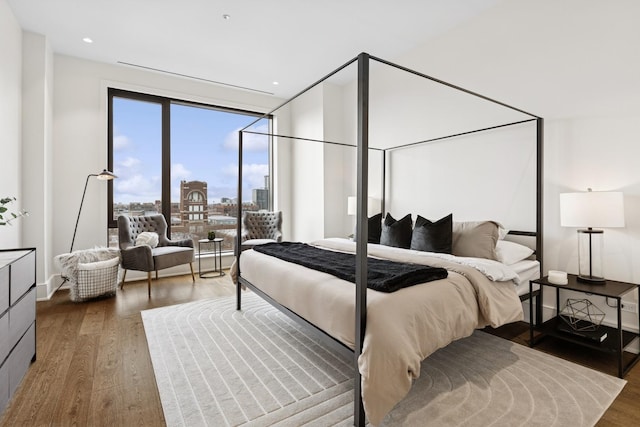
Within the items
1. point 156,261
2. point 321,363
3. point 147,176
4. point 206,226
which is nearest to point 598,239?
point 321,363

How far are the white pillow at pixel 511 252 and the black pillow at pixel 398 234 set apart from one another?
835 millimetres

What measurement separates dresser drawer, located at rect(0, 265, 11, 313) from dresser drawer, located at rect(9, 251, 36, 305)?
64 millimetres

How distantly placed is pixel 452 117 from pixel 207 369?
11.4 feet

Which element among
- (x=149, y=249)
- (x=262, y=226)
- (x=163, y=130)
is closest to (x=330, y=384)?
(x=149, y=249)

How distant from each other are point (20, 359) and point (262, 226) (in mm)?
3607

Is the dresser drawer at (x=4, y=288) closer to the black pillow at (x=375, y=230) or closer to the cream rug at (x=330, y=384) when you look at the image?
the cream rug at (x=330, y=384)

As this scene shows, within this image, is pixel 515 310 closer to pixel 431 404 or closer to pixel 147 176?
pixel 431 404

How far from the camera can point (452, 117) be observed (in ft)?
12.1

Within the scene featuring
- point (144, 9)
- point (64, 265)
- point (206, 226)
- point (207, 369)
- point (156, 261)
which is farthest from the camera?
point (206, 226)

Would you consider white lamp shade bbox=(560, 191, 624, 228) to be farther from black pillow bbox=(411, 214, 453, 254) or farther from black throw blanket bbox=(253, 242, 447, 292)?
black throw blanket bbox=(253, 242, 447, 292)

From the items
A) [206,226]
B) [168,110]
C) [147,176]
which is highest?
[168,110]

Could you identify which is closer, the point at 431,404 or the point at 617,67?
the point at 431,404

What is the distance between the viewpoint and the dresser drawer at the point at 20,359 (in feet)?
5.98

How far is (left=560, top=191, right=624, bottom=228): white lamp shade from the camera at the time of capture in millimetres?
2262
